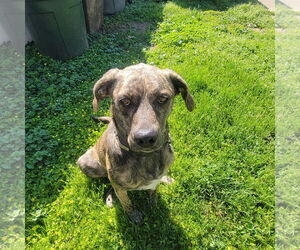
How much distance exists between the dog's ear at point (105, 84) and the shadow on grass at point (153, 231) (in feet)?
4.89

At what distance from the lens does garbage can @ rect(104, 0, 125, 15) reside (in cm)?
751

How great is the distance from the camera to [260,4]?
9109 millimetres

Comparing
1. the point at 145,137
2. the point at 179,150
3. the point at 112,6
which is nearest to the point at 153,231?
the point at 179,150

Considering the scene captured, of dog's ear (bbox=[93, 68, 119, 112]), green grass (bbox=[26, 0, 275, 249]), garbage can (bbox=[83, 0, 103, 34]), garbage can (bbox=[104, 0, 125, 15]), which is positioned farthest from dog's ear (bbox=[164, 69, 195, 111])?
garbage can (bbox=[104, 0, 125, 15])

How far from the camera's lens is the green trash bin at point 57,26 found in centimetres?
479

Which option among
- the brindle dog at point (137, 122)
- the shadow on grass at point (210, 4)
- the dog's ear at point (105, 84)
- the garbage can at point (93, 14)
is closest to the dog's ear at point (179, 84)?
the brindle dog at point (137, 122)

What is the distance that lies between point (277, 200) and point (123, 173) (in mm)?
2055

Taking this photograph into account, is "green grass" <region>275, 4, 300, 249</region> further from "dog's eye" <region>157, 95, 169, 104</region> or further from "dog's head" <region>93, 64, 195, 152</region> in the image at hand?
"dog's eye" <region>157, 95, 169, 104</region>

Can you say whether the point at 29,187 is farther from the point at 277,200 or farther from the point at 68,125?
the point at 277,200

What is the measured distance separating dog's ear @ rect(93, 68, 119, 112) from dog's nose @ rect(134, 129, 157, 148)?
2.13ft

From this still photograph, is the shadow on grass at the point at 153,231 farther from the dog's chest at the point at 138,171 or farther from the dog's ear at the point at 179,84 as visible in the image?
the dog's ear at the point at 179,84

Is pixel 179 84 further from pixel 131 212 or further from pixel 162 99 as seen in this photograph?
pixel 131 212

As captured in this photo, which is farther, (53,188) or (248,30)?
(248,30)

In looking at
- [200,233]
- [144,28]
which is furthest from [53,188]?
[144,28]
